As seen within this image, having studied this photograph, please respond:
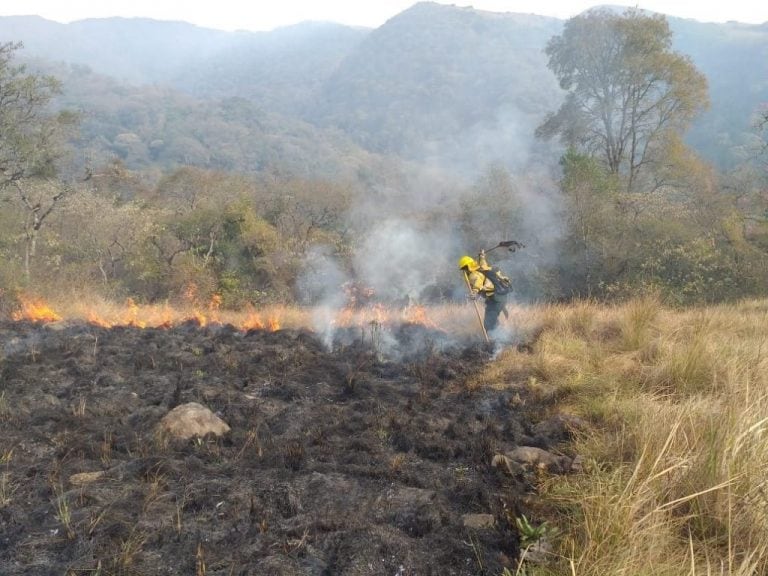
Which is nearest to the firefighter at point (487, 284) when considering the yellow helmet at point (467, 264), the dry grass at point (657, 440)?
the yellow helmet at point (467, 264)

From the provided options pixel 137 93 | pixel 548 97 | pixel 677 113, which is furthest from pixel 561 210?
pixel 137 93

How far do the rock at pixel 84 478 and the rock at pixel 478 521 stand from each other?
2.76 metres

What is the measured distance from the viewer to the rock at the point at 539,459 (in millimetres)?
3998

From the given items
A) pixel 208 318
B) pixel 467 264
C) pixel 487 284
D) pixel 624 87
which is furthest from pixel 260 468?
pixel 624 87

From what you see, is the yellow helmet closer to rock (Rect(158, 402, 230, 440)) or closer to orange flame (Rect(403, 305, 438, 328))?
orange flame (Rect(403, 305, 438, 328))

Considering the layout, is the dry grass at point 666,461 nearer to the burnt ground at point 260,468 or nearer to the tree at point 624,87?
the burnt ground at point 260,468

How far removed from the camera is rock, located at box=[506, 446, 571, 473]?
3998 mm

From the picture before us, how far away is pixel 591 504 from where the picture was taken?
302 cm

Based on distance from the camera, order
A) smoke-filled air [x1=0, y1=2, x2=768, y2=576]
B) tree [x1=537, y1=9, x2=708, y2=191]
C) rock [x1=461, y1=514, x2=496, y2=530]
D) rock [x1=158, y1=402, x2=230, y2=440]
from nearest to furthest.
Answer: smoke-filled air [x1=0, y1=2, x2=768, y2=576] < rock [x1=461, y1=514, x2=496, y2=530] < rock [x1=158, y1=402, x2=230, y2=440] < tree [x1=537, y1=9, x2=708, y2=191]

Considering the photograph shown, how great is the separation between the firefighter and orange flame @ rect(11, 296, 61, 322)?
8.12 m

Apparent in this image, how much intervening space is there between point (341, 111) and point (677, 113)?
80.2 meters

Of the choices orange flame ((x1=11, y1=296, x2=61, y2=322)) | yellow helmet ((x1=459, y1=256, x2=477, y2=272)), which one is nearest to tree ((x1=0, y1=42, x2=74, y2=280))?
orange flame ((x1=11, y1=296, x2=61, y2=322))

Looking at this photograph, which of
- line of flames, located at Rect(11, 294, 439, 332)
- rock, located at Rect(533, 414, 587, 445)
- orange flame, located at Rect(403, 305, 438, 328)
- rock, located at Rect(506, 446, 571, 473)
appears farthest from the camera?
line of flames, located at Rect(11, 294, 439, 332)

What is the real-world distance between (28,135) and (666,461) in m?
17.3
